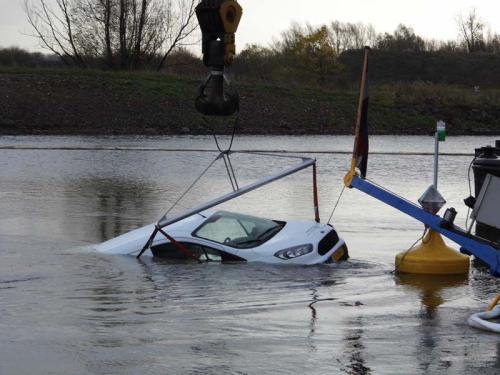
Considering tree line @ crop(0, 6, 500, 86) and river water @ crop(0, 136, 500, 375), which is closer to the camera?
river water @ crop(0, 136, 500, 375)

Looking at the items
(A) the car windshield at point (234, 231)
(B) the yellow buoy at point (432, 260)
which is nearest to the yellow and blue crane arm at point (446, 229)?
(B) the yellow buoy at point (432, 260)

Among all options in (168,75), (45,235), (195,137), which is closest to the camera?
(45,235)

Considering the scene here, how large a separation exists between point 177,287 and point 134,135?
41912 mm

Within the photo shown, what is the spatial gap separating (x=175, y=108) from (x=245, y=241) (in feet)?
144

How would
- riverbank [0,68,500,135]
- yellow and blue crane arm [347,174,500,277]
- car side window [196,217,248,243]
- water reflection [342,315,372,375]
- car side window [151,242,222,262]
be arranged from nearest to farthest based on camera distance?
water reflection [342,315,372,375] → yellow and blue crane arm [347,174,500,277] → car side window [151,242,222,262] → car side window [196,217,248,243] → riverbank [0,68,500,135]

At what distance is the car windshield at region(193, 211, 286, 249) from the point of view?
16109mm

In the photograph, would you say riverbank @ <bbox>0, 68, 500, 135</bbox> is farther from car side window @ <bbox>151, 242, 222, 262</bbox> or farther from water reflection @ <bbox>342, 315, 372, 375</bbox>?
water reflection @ <bbox>342, 315, 372, 375</bbox>

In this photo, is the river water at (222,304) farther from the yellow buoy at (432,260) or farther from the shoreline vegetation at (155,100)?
the shoreline vegetation at (155,100)

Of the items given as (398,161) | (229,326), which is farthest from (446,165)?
(229,326)

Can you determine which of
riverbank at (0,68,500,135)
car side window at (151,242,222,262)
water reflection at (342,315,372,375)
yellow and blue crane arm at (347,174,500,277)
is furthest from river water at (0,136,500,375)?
riverbank at (0,68,500,135)

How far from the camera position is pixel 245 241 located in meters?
16.1

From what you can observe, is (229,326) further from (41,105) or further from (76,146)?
(41,105)

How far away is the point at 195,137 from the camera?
54844 millimetres

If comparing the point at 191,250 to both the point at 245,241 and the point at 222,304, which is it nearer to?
the point at 245,241
